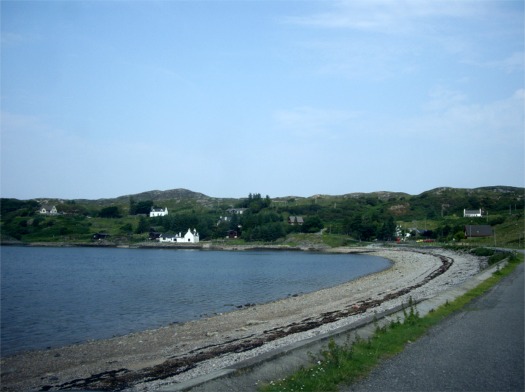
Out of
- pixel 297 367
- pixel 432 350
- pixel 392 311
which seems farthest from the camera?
pixel 392 311

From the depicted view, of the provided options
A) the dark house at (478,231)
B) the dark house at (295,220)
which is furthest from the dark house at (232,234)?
the dark house at (478,231)

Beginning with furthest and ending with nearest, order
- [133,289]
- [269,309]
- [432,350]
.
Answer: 1. [133,289]
2. [269,309]
3. [432,350]

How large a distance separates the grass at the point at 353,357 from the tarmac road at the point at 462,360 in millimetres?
222

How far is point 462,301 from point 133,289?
27.9 metres

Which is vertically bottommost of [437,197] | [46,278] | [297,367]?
[46,278]

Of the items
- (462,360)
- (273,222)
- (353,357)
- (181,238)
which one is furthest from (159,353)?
(181,238)

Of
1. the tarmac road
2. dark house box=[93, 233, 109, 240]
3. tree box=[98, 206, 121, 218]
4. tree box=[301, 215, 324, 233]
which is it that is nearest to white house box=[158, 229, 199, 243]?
dark house box=[93, 233, 109, 240]

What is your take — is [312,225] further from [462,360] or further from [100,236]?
[462,360]

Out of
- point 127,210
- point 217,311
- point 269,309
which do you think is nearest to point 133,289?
point 217,311

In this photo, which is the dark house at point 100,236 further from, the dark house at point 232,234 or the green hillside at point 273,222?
the dark house at point 232,234

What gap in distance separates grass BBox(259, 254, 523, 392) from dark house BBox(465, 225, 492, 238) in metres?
75.6

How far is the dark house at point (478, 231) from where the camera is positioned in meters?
81.7

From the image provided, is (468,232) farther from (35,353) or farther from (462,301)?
(35,353)

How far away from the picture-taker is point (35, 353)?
56.7 ft
